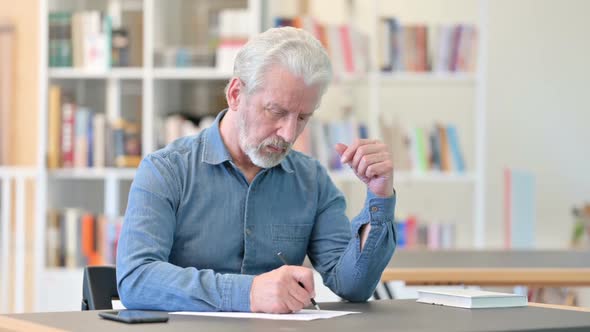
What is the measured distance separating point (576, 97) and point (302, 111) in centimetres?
369

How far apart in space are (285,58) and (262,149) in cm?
20

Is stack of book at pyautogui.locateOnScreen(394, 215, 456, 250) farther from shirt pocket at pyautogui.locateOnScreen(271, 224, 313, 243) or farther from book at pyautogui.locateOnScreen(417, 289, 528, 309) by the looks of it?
book at pyautogui.locateOnScreen(417, 289, 528, 309)

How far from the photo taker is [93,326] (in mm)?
1550

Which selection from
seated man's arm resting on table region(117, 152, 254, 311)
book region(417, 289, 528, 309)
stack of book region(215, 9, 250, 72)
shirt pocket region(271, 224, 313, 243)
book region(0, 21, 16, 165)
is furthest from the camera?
book region(0, 21, 16, 165)

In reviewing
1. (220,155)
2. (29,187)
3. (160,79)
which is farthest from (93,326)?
(29,187)

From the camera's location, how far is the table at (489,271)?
301cm

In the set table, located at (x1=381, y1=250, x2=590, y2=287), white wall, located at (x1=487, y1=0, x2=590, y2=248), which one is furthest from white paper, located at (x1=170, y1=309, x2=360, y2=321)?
white wall, located at (x1=487, y1=0, x2=590, y2=248)

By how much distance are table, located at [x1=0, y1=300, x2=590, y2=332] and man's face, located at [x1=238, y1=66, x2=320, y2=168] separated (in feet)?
1.28

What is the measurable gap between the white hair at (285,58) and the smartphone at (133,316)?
56 centimetres

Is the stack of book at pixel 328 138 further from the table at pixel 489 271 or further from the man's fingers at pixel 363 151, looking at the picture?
the man's fingers at pixel 363 151

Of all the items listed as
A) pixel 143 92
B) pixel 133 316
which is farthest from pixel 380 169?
pixel 143 92

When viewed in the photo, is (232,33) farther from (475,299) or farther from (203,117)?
(475,299)

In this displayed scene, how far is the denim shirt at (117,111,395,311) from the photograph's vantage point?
6.26 ft

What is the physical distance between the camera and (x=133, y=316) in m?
1.62
